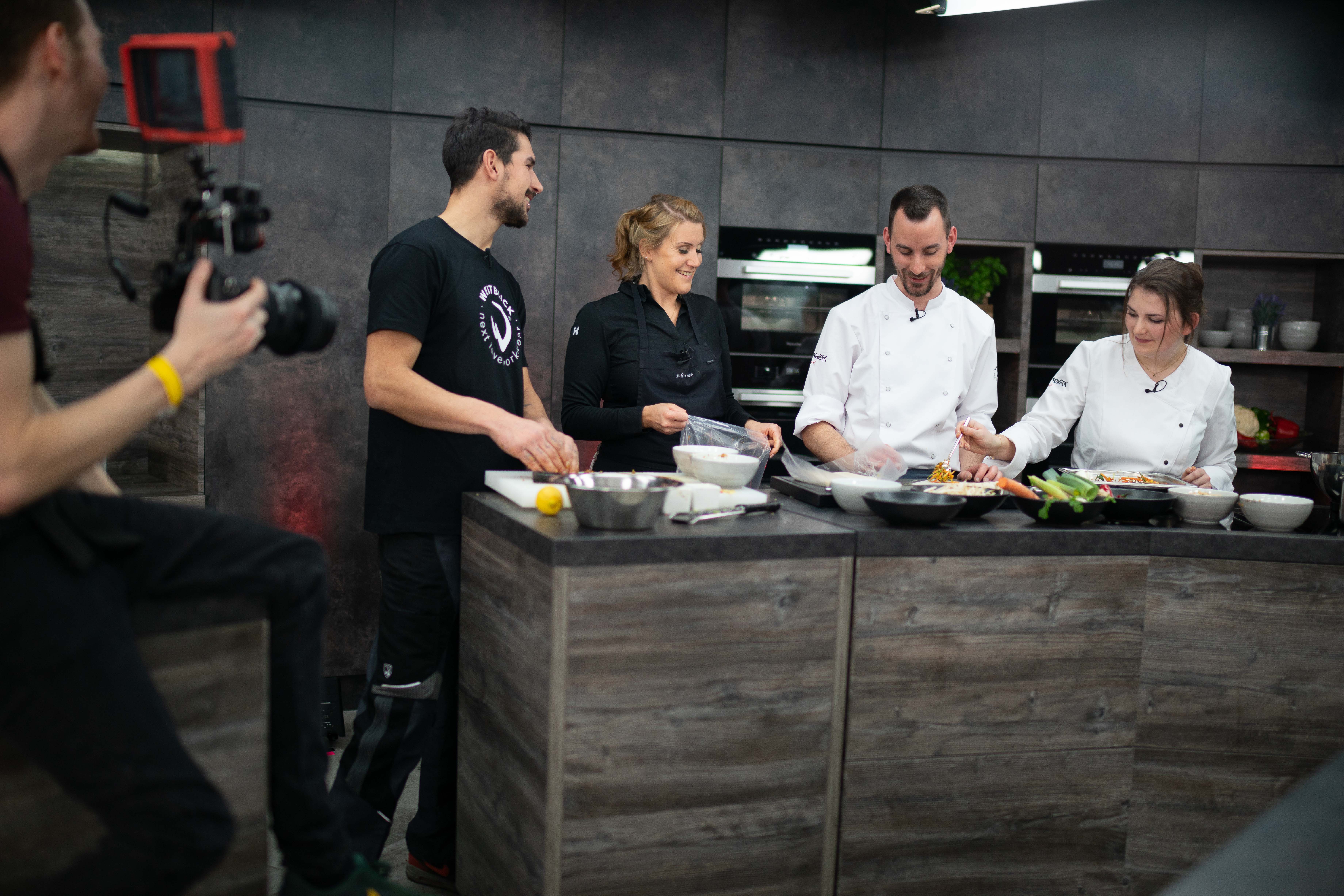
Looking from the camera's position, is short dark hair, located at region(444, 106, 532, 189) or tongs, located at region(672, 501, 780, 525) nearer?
tongs, located at region(672, 501, 780, 525)

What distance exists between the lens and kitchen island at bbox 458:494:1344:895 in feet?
5.85

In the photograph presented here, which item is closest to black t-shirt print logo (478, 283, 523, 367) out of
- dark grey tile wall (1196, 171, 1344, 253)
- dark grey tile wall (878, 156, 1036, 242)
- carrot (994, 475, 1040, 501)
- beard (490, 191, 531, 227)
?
beard (490, 191, 531, 227)

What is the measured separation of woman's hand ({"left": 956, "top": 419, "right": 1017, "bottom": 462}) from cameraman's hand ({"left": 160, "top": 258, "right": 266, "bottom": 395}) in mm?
1694

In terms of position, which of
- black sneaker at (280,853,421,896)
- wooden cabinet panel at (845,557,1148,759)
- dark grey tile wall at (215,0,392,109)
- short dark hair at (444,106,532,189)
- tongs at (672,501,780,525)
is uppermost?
dark grey tile wall at (215,0,392,109)

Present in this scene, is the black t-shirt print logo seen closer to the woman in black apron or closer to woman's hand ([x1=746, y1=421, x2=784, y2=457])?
the woman in black apron

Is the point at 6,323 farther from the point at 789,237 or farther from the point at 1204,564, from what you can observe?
the point at 789,237

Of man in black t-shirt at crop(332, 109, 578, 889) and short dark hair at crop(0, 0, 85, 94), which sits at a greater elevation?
short dark hair at crop(0, 0, 85, 94)

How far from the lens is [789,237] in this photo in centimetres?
416

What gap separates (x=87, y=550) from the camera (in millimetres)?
1247

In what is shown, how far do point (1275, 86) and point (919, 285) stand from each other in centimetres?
248

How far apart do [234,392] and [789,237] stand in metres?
2.17

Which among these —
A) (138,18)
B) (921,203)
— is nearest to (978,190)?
(921,203)

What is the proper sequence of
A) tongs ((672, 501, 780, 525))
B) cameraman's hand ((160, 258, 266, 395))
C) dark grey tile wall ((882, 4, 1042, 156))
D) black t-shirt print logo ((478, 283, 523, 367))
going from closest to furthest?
1. cameraman's hand ((160, 258, 266, 395))
2. tongs ((672, 501, 780, 525))
3. black t-shirt print logo ((478, 283, 523, 367))
4. dark grey tile wall ((882, 4, 1042, 156))

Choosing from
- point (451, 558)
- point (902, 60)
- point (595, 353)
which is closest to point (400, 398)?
point (451, 558)
